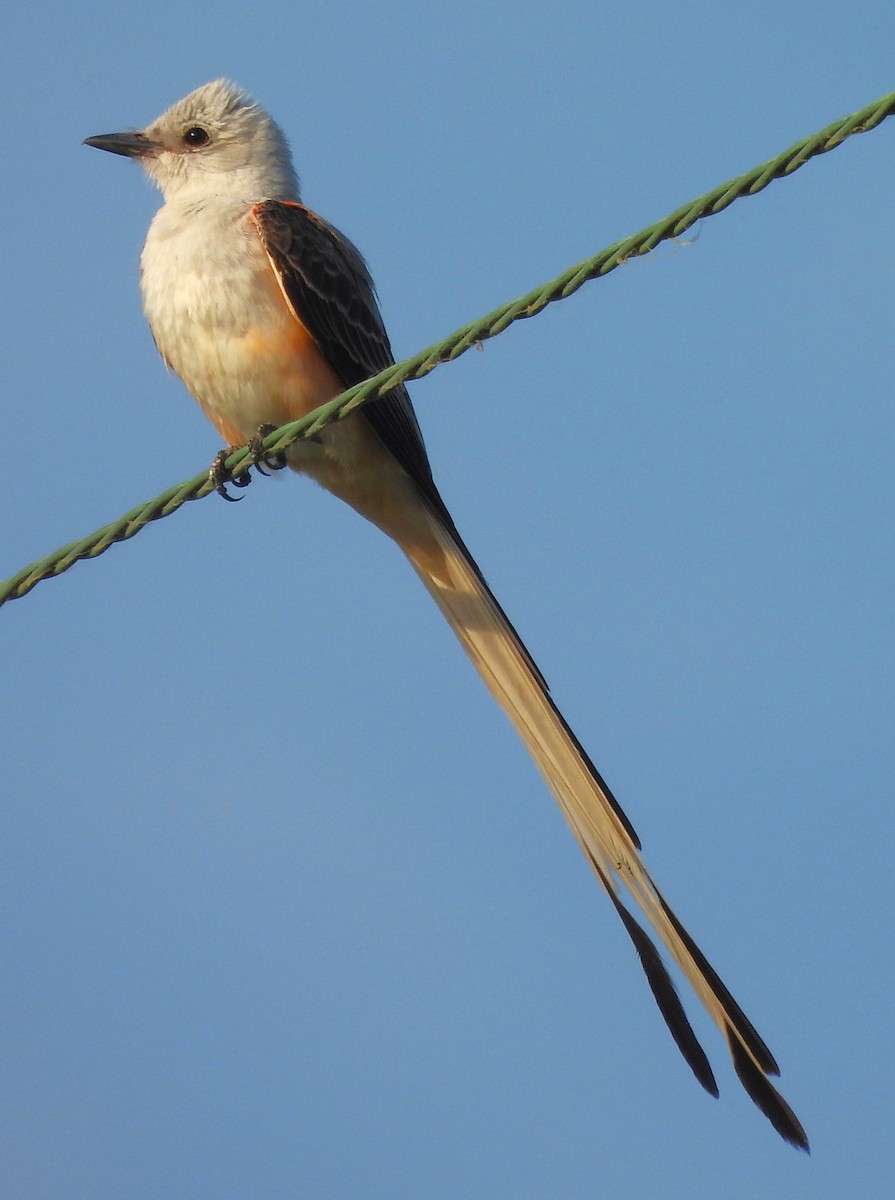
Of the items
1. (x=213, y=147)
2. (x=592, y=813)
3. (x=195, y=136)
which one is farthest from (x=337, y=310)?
(x=592, y=813)

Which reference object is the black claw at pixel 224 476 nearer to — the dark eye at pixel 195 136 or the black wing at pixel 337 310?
the black wing at pixel 337 310

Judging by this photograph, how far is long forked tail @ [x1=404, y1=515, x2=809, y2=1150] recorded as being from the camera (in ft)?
13.1

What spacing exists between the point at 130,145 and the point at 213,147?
1.16 feet

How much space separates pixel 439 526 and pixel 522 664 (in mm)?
702

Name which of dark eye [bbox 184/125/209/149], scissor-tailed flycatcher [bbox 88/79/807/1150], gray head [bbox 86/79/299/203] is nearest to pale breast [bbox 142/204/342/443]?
scissor-tailed flycatcher [bbox 88/79/807/1150]

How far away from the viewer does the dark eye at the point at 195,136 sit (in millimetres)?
5969

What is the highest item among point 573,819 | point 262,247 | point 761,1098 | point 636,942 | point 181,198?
point 181,198

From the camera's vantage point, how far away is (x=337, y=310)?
522cm

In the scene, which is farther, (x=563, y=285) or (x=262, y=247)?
(x=262, y=247)

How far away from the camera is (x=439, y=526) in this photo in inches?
213

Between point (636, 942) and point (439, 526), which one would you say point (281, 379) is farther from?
point (636, 942)

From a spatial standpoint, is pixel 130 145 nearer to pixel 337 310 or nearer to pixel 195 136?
pixel 195 136

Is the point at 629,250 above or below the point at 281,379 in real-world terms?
below

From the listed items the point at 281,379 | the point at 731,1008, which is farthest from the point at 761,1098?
the point at 281,379
